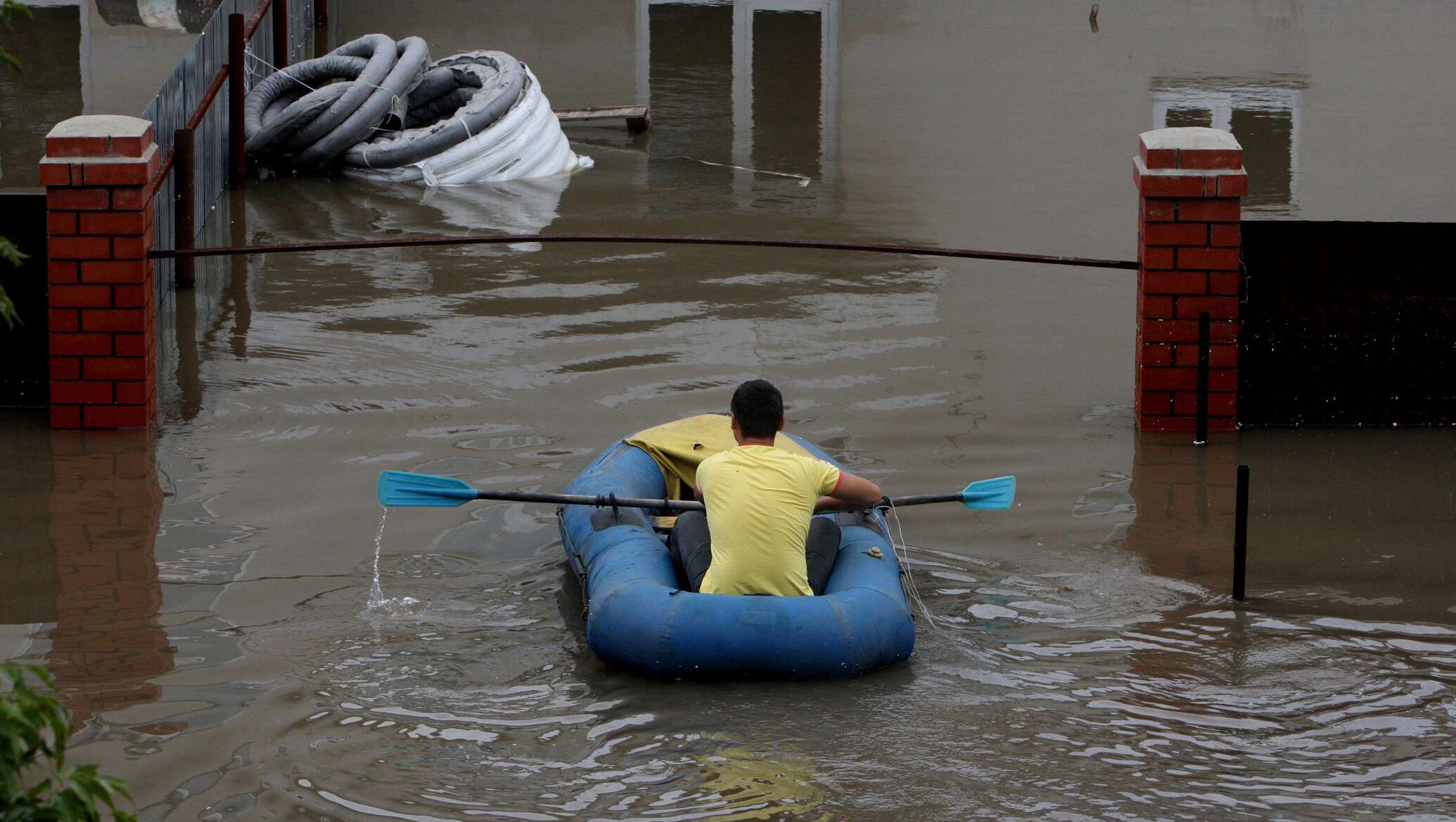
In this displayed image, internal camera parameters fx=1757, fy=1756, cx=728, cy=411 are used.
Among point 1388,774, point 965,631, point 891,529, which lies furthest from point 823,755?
point 891,529

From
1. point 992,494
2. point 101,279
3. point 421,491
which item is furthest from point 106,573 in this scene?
point 992,494

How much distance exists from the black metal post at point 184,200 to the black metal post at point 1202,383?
18.2 feet

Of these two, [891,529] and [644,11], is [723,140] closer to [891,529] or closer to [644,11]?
[644,11]

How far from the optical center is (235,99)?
12.2 meters

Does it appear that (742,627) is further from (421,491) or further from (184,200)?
(184,200)

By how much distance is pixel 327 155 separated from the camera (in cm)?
1295

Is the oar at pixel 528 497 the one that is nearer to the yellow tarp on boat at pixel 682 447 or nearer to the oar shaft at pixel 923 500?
the oar shaft at pixel 923 500

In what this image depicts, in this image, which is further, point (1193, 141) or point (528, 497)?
point (1193, 141)

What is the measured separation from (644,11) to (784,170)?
5712mm

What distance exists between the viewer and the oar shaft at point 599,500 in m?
6.13

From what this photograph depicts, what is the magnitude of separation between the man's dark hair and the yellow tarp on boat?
0.89 metres

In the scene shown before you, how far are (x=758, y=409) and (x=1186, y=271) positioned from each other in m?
3.03

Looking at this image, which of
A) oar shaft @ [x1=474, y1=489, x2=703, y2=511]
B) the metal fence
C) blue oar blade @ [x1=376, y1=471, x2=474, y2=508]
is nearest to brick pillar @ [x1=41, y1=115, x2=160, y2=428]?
the metal fence

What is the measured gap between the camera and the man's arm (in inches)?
234
